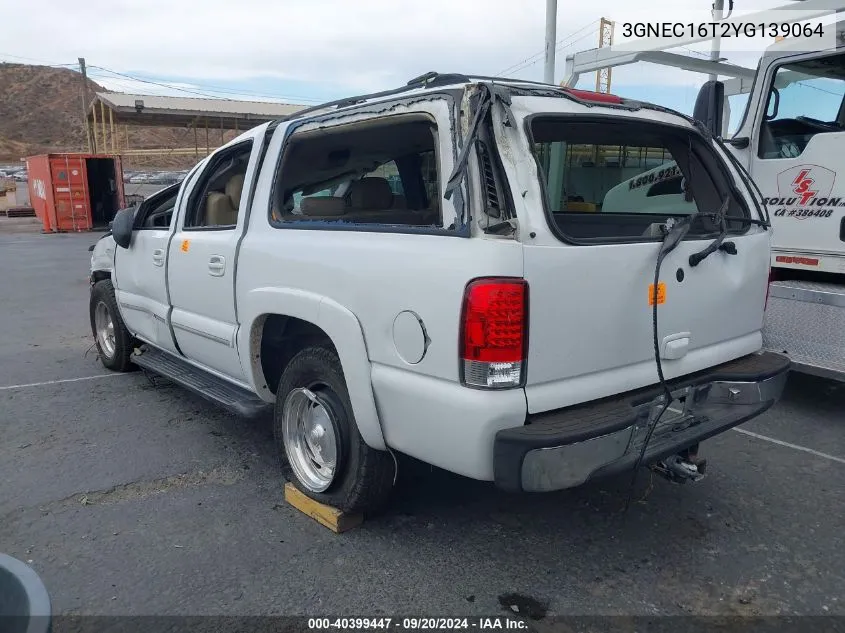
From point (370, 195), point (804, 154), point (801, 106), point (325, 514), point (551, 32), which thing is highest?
point (551, 32)

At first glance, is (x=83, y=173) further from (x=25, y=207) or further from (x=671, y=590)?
(x=671, y=590)

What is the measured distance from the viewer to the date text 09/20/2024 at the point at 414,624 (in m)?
2.75

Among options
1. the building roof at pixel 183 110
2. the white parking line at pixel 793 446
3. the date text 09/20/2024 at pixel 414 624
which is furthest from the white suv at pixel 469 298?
the building roof at pixel 183 110

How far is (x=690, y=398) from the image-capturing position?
322cm

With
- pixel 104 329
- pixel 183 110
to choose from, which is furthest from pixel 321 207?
pixel 183 110

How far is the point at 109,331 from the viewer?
6.27 meters

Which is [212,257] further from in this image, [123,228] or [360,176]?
[123,228]

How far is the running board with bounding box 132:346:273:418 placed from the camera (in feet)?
12.9

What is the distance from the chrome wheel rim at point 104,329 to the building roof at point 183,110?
67.4 feet

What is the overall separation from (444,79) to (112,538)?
2621 millimetres

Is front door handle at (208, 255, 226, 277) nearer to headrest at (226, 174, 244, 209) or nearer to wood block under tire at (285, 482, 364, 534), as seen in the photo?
headrest at (226, 174, 244, 209)

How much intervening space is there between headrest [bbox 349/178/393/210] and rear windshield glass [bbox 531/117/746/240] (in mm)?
961

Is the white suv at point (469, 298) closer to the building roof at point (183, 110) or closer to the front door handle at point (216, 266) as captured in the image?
the front door handle at point (216, 266)

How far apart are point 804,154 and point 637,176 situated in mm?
1204
